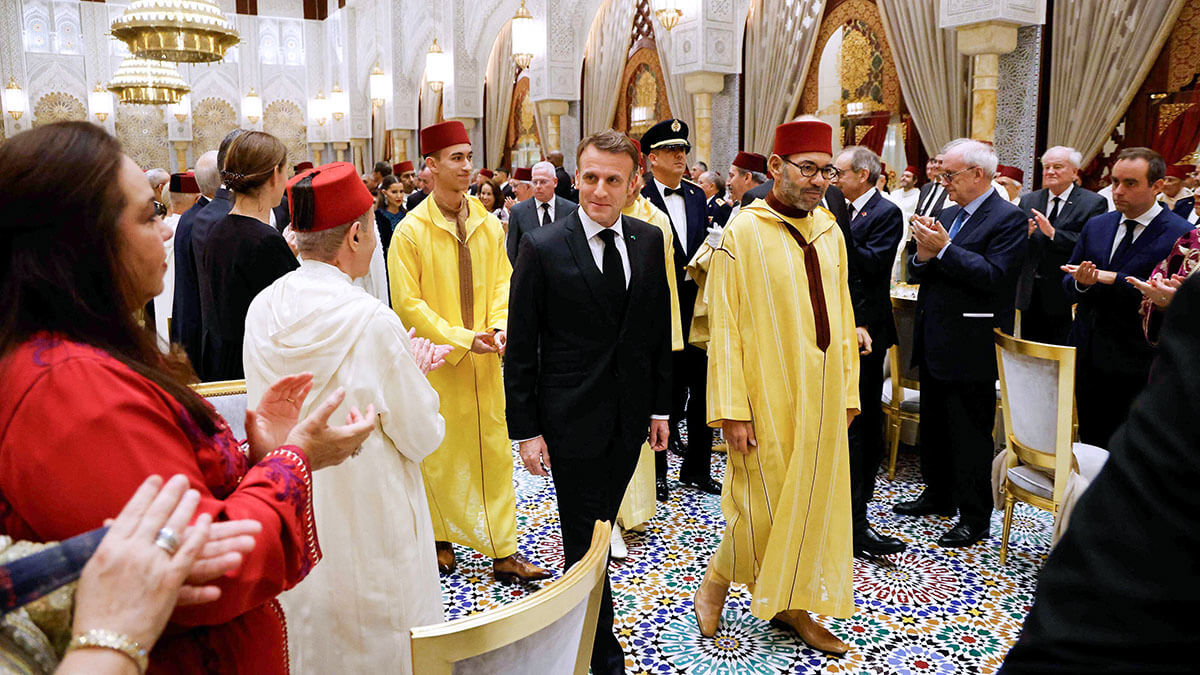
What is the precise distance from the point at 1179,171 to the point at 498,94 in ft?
34.1

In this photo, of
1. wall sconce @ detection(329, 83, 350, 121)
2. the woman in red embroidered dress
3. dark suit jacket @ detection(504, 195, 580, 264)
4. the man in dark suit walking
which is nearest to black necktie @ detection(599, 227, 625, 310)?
the woman in red embroidered dress

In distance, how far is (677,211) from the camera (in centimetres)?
461

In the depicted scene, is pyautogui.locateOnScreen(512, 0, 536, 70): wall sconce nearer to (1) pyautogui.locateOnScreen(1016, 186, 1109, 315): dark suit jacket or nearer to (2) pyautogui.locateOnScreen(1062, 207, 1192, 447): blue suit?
(1) pyautogui.locateOnScreen(1016, 186, 1109, 315): dark suit jacket

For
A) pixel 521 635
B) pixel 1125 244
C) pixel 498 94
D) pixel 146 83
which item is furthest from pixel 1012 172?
pixel 146 83

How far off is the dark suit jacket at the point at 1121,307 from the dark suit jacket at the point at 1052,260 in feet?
4.37

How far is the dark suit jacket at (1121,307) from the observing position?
3.57 meters

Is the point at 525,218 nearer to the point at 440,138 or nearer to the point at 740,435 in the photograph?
the point at 440,138

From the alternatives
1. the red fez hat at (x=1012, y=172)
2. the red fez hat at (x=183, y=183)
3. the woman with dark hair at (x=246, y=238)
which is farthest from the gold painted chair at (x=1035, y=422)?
the red fez hat at (x=183, y=183)

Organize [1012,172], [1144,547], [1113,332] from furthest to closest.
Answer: [1012,172] < [1113,332] < [1144,547]

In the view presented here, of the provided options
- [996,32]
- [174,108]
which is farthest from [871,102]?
[174,108]

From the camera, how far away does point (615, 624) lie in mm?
3012

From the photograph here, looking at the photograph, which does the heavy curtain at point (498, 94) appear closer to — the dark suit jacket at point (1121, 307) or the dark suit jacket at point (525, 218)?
the dark suit jacket at point (525, 218)

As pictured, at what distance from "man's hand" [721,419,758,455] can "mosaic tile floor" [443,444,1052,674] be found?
2.39ft

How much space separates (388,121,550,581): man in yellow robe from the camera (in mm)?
3234
